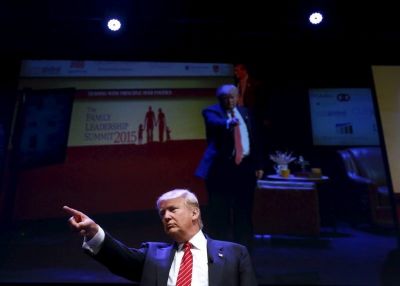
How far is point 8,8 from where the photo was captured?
314cm

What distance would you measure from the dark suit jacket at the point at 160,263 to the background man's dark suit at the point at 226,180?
1.39 metres

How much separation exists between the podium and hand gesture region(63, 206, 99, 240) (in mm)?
2000

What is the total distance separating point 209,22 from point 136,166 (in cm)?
148

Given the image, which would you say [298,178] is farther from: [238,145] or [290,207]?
[238,145]

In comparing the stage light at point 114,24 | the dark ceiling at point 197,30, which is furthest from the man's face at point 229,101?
the stage light at point 114,24

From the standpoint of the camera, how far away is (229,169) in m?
3.16

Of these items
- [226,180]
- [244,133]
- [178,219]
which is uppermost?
[244,133]

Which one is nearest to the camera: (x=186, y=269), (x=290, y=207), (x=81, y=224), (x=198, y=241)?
(x=81, y=224)

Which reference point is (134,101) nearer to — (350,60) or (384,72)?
(350,60)

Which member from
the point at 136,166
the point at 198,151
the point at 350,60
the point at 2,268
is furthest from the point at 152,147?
the point at 350,60

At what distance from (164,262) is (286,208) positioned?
73.7 inches

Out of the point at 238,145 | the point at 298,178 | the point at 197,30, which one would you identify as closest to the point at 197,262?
the point at 238,145

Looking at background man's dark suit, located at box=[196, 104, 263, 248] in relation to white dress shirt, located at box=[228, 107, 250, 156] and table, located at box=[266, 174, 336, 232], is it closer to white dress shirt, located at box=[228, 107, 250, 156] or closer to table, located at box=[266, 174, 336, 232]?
white dress shirt, located at box=[228, 107, 250, 156]

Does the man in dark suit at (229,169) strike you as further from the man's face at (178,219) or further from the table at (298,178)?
the man's face at (178,219)
